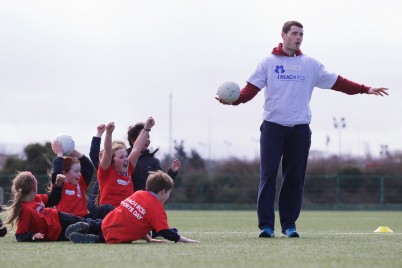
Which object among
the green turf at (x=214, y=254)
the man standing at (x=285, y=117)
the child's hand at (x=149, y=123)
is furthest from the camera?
the man standing at (x=285, y=117)

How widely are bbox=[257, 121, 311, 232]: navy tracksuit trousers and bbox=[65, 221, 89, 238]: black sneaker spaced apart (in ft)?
6.19

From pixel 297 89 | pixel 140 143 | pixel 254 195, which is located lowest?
pixel 254 195

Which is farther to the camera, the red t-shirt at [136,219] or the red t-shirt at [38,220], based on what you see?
the red t-shirt at [38,220]

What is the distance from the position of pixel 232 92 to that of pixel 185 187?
2668cm

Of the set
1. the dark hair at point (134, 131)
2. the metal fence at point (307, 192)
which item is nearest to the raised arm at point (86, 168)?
the dark hair at point (134, 131)

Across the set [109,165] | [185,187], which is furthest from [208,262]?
[185,187]

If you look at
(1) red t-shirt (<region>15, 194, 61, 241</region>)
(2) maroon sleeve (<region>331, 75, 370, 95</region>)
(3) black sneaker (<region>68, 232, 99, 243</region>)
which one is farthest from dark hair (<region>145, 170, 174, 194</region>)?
(2) maroon sleeve (<region>331, 75, 370, 95</region>)

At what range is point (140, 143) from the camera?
346 inches

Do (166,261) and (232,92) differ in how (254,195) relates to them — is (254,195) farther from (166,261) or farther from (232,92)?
(166,261)

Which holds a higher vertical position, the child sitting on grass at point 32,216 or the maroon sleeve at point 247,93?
the maroon sleeve at point 247,93

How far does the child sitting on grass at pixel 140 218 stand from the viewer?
7.50 m

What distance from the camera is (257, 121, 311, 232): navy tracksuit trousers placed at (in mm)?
8883

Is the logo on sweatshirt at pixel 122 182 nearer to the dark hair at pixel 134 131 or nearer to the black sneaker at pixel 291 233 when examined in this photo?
the dark hair at pixel 134 131

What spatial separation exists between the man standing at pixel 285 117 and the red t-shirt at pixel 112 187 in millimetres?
1280
